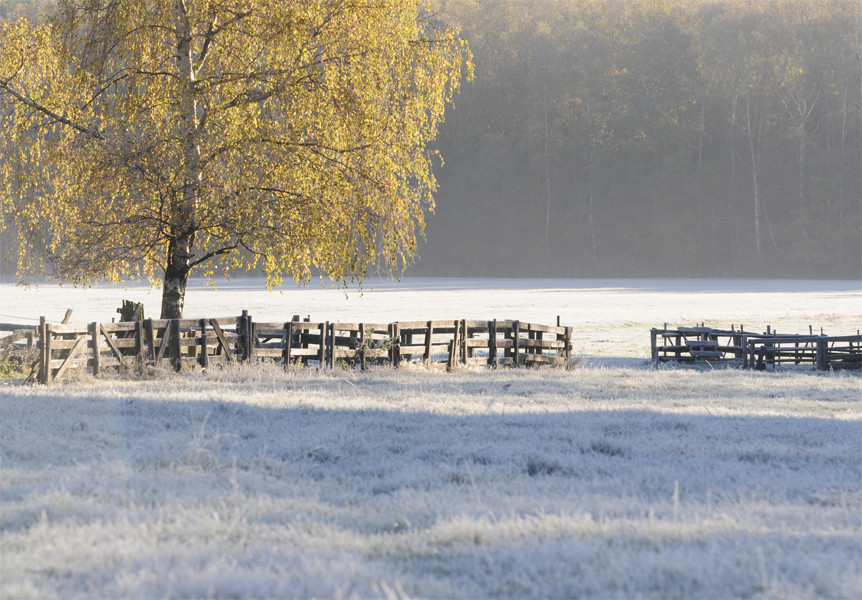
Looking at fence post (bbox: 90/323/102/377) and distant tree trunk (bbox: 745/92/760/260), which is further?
distant tree trunk (bbox: 745/92/760/260)

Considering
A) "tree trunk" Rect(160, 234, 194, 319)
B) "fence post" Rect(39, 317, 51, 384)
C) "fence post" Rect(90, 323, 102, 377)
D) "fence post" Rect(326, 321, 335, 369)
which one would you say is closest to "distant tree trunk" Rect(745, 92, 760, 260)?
"fence post" Rect(326, 321, 335, 369)

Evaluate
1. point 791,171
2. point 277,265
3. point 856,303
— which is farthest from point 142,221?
point 791,171

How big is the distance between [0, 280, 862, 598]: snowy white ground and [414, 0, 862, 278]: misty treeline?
269 feet

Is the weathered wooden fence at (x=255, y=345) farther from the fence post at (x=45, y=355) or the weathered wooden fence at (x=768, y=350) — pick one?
the weathered wooden fence at (x=768, y=350)

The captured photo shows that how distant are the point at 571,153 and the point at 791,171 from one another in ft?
76.6

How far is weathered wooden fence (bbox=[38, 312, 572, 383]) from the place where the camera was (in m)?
17.5

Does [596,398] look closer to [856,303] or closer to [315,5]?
[315,5]

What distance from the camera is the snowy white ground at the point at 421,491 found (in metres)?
5.88

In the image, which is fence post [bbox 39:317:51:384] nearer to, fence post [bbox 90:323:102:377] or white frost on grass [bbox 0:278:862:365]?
fence post [bbox 90:323:102:377]

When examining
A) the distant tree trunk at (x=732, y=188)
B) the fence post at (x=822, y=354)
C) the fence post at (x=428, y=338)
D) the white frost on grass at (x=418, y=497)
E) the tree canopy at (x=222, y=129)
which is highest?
the distant tree trunk at (x=732, y=188)

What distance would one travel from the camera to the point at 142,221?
61.2 feet

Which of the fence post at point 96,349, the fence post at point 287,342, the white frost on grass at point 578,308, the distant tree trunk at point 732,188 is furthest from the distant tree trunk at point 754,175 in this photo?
the fence post at point 96,349

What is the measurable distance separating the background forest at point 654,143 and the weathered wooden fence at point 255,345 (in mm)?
68071

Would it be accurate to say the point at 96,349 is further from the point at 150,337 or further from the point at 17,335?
the point at 17,335
